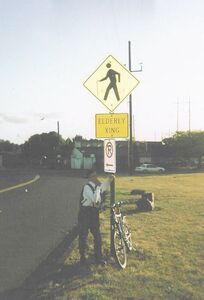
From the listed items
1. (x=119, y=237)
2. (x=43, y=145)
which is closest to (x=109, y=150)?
(x=119, y=237)

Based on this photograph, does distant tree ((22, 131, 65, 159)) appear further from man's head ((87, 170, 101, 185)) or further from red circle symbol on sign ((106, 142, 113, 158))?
man's head ((87, 170, 101, 185))

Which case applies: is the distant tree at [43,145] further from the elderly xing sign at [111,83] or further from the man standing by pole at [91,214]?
the man standing by pole at [91,214]

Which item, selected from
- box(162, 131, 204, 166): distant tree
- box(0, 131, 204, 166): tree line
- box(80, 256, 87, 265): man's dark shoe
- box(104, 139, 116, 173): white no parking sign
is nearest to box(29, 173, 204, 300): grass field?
box(80, 256, 87, 265): man's dark shoe

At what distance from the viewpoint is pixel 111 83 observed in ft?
32.1

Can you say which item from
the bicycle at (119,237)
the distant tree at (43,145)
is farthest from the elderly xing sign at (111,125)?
the distant tree at (43,145)

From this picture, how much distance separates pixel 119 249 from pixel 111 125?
2121 millimetres

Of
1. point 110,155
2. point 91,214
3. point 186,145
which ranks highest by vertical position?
point 186,145

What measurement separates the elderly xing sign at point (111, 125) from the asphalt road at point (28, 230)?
2482mm

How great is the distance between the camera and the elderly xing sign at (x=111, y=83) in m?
9.76

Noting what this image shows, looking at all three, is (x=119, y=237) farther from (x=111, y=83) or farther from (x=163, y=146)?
(x=163, y=146)

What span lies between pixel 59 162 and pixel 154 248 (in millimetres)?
94176

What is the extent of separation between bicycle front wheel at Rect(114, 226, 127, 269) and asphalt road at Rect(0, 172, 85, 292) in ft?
4.52

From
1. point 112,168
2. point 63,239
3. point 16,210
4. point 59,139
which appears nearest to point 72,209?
point 16,210

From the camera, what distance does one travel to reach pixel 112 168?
985cm
